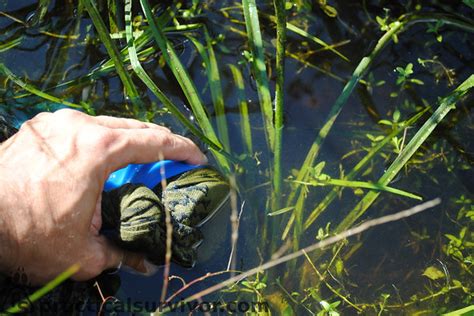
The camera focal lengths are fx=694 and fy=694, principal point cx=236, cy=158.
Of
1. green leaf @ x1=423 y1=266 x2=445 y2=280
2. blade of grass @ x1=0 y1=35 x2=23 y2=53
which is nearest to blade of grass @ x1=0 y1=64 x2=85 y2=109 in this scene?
blade of grass @ x1=0 y1=35 x2=23 y2=53

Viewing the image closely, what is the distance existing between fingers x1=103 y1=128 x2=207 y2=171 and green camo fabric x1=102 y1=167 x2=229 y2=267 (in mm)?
87

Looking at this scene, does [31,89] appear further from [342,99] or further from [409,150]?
[409,150]

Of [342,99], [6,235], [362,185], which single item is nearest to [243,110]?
[342,99]

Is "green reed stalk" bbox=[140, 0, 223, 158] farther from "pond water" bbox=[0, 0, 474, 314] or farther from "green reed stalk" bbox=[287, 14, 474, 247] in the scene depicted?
"green reed stalk" bbox=[287, 14, 474, 247]

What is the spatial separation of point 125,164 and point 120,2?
1200mm

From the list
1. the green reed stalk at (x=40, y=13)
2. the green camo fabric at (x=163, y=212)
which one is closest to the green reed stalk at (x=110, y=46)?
the green camo fabric at (x=163, y=212)

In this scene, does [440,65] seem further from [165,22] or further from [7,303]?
[7,303]

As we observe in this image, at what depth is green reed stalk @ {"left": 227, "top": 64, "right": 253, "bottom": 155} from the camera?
297 centimetres

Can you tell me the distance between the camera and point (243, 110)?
307 cm

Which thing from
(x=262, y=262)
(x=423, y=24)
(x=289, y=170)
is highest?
(x=423, y=24)

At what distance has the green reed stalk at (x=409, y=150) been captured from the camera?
274 centimetres

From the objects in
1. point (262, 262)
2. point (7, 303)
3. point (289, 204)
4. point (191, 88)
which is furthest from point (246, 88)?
point (7, 303)

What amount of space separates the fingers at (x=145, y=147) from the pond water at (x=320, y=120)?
338mm

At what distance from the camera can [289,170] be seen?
2.96 m
